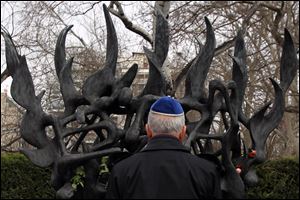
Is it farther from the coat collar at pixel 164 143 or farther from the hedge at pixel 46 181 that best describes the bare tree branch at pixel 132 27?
the coat collar at pixel 164 143

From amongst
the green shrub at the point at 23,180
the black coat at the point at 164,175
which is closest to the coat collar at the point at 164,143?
the black coat at the point at 164,175

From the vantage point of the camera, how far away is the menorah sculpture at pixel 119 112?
179 inches

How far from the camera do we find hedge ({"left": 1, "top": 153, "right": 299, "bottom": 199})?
32.6 ft

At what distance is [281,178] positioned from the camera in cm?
1009

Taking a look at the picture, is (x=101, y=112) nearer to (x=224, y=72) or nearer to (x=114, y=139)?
(x=114, y=139)

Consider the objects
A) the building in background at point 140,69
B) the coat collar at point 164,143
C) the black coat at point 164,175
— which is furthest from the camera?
the building in background at point 140,69

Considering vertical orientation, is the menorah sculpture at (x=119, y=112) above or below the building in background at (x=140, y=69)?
below

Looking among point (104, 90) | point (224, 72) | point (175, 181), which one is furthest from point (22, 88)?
point (224, 72)

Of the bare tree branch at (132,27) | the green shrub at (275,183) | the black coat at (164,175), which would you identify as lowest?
the green shrub at (275,183)

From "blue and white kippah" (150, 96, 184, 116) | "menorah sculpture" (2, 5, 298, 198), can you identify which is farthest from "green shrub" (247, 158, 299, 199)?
"blue and white kippah" (150, 96, 184, 116)

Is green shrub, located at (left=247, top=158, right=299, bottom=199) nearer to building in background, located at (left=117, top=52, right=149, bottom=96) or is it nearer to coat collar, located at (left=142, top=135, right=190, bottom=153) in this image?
building in background, located at (left=117, top=52, right=149, bottom=96)

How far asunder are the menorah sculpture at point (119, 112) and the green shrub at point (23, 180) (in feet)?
17.3

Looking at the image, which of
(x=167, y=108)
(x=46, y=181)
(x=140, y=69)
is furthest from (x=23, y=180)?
(x=167, y=108)

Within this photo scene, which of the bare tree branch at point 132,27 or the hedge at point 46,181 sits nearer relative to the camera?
the hedge at point 46,181
